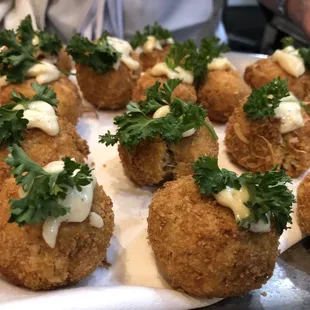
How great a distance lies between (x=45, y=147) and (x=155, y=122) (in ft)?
1.71

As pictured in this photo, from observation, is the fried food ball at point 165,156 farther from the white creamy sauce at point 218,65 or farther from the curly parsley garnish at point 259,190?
the white creamy sauce at point 218,65

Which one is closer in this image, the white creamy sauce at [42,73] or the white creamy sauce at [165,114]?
the white creamy sauce at [165,114]

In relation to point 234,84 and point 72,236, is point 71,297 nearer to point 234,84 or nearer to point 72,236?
point 72,236

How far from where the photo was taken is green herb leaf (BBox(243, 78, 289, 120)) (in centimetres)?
226

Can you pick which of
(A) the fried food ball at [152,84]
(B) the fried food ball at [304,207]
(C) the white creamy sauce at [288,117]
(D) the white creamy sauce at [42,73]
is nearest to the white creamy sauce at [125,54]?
(A) the fried food ball at [152,84]

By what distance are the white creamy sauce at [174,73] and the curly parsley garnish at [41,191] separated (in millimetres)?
1299

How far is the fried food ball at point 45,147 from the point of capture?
2.00 meters

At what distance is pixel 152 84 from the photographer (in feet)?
8.75

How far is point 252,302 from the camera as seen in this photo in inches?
67.1

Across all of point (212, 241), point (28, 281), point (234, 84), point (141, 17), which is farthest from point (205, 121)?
point (141, 17)

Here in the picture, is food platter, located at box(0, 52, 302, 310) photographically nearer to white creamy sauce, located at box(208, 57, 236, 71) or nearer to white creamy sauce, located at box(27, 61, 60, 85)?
white creamy sauce, located at box(27, 61, 60, 85)

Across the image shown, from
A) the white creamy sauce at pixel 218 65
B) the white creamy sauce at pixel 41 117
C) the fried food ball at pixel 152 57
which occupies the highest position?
the white creamy sauce at pixel 41 117

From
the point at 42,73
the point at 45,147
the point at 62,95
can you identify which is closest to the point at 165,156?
the point at 45,147

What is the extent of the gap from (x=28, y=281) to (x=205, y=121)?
1.17 m
